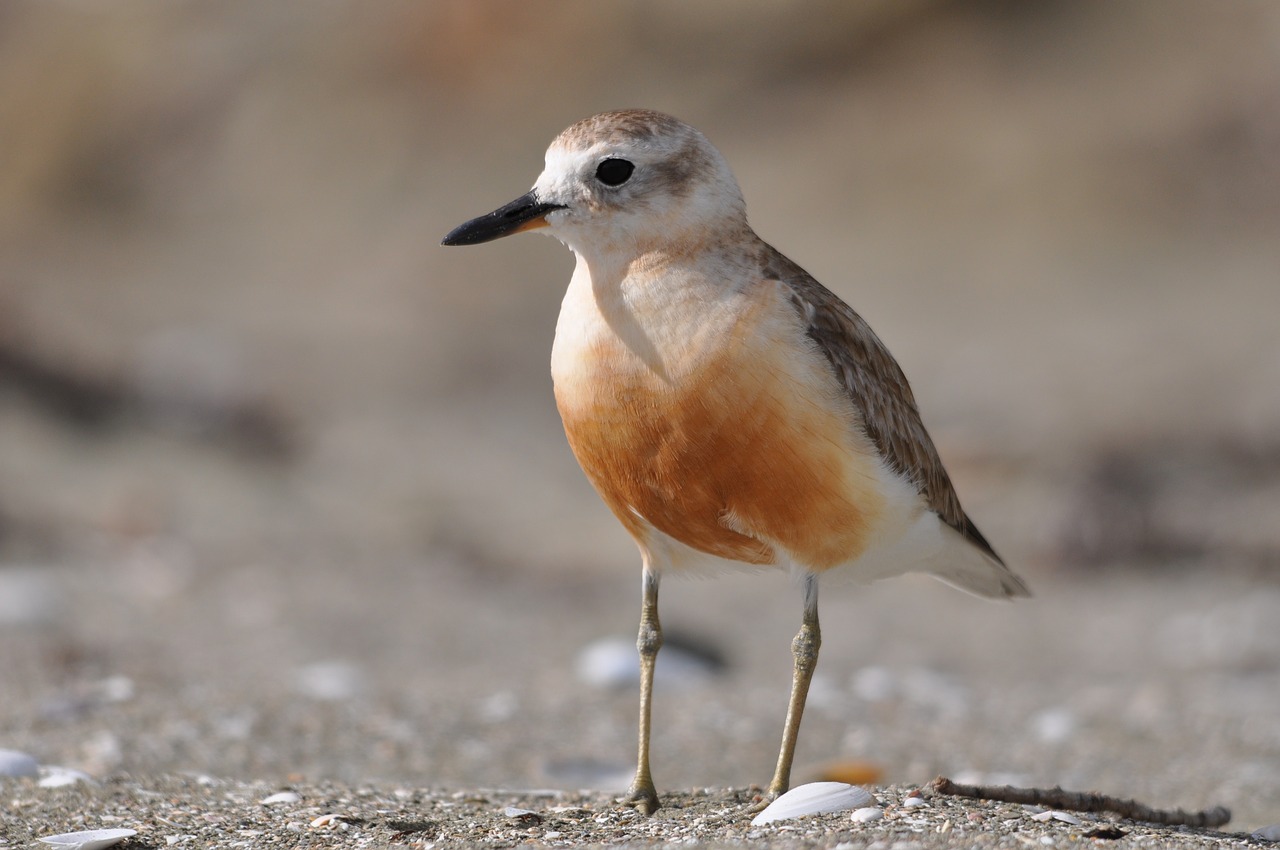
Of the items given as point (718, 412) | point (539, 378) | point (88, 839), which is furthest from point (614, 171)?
point (539, 378)

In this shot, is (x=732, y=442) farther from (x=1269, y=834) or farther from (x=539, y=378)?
(x=539, y=378)

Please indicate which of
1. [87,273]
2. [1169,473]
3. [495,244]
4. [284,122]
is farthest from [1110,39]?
[87,273]

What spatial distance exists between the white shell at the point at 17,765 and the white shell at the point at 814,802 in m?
2.43

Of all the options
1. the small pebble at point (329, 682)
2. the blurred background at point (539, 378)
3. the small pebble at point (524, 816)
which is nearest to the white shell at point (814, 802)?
the small pebble at point (524, 816)

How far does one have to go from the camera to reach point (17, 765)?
4.48 m

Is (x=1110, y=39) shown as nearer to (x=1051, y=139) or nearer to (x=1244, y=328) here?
(x=1051, y=139)

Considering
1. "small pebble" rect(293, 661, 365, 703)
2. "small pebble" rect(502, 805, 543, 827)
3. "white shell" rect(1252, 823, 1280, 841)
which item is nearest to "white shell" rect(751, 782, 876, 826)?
"small pebble" rect(502, 805, 543, 827)

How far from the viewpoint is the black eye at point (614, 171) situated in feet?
13.3

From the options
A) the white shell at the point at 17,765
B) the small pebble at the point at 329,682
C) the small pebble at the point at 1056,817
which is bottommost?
the small pebble at the point at 1056,817

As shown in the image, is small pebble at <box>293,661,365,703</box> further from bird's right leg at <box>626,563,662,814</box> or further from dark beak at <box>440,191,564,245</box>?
dark beak at <box>440,191,564,245</box>

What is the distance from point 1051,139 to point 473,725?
41.5ft

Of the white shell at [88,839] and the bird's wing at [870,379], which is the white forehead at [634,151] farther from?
the white shell at [88,839]

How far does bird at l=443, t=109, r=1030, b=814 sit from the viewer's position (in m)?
3.88

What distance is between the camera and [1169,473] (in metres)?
9.57
